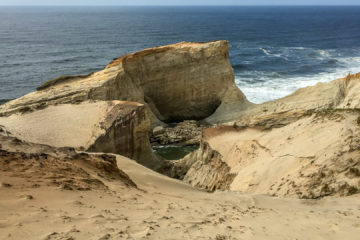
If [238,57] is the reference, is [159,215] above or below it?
below

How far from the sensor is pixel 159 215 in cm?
570

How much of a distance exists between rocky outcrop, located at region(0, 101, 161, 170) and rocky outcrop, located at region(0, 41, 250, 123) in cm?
420

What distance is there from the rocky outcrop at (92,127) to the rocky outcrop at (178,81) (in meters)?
4.20

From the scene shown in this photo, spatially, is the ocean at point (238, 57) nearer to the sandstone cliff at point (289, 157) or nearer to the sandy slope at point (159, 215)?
the sandstone cliff at point (289, 157)

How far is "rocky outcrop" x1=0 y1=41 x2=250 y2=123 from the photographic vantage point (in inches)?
764

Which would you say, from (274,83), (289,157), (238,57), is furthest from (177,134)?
(238,57)

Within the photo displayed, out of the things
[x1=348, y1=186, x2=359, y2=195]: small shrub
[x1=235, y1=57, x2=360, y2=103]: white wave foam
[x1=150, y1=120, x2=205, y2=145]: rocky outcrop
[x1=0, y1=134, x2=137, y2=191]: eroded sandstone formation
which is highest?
[x1=0, y1=134, x2=137, y2=191]: eroded sandstone formation

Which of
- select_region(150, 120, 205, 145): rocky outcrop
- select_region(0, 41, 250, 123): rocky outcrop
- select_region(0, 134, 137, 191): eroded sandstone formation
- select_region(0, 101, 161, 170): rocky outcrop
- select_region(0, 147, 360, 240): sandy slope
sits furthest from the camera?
select_region(150, 120, 205, 145): rocky outcrop

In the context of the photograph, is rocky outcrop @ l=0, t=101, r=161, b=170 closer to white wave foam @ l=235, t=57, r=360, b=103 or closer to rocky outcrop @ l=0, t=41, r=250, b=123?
rocky outcrop @ l=0, t=41, r=250, b=123

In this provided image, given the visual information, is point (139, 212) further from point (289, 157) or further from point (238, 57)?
point (238, 57)

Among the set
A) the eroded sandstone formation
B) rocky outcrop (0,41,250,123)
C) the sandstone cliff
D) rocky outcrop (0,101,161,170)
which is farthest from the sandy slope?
rocky outcrop (0,41,250,123)

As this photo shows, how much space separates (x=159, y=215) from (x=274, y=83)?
2747 cm

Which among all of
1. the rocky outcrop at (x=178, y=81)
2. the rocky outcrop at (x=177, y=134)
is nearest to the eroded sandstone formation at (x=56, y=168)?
the rocky outcrop at (x=178, y=81)

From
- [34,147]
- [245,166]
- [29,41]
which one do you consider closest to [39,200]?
[34,147]
